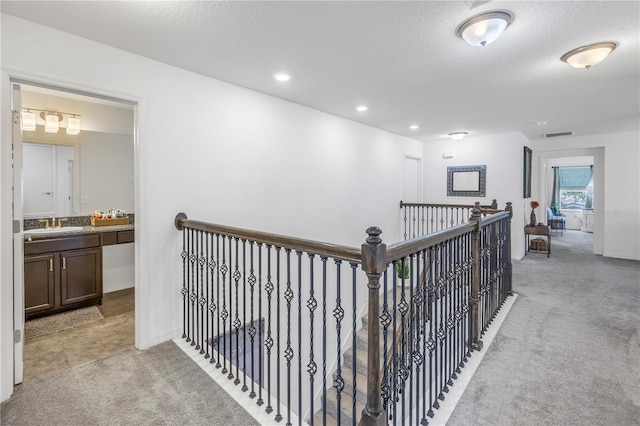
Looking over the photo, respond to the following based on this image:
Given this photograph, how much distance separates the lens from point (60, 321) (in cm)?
318

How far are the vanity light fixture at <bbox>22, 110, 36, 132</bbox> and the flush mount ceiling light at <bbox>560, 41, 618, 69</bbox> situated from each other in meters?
5.36

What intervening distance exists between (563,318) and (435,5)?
3160 millimetres

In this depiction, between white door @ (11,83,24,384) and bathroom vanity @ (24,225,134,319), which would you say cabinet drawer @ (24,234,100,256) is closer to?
bathroom vanity @ (24,225,134,319)

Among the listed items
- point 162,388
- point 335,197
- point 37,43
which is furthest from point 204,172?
point 335,197

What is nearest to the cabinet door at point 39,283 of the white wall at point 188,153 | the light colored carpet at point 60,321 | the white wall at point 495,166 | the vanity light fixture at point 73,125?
the light colored carpet at point 60,321

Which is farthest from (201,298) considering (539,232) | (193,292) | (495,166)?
(539,232)

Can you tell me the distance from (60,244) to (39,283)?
1.38 ft

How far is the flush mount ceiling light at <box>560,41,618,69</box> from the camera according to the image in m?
2.31

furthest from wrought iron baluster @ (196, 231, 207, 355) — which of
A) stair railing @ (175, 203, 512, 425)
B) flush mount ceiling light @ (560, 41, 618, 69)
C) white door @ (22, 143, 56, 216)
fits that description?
flush mount ceiling light @ (560, 41, 618, 69)

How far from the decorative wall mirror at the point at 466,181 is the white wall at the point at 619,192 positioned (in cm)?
220

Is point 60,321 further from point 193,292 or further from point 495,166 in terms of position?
point 495,166

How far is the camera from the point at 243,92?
3.23m

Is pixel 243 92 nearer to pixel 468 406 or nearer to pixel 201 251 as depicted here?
pixel 201 251

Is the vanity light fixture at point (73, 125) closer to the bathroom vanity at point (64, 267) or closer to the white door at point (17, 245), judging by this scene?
the bathroom vanity at point (64, 267)
